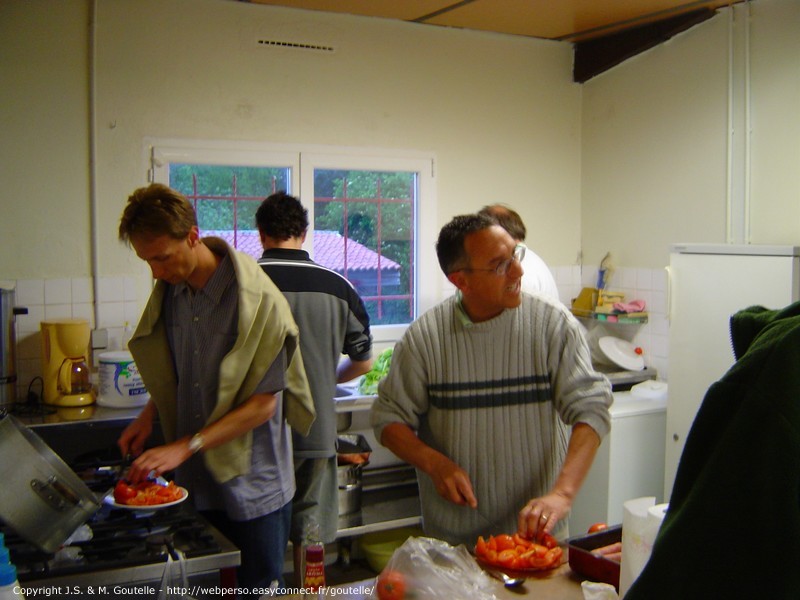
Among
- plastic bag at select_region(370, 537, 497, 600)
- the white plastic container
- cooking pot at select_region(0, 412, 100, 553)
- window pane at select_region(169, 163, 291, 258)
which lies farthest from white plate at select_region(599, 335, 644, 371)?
cooking pot at select_region(0, 412, 100, 553)

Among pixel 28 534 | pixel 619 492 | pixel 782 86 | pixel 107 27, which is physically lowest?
pixel 619 492

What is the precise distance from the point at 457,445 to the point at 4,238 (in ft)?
7.84

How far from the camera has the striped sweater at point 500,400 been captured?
1.98 metres

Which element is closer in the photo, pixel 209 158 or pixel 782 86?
pixel 782 86

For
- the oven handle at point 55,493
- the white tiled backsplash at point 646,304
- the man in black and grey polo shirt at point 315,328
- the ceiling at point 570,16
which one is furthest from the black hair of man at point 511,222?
the white tiled backsplash at point 646,304

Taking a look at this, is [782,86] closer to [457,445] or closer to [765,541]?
[457,445]

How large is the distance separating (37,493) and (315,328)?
1312 millimetres

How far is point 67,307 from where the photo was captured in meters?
3.46

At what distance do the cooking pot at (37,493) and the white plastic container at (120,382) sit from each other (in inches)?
57.4

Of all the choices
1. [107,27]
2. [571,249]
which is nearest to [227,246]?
[107,27]

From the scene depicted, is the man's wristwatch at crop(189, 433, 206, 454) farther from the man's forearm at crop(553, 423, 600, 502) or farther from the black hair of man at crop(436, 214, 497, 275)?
the man's forearm at crop(553, 423, 600, 502)

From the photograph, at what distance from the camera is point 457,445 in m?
2.00

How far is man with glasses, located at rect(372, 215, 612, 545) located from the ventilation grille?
214 cm

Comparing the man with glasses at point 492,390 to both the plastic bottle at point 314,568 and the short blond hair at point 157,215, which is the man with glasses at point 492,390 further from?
the short blond hair at point 157,215
